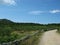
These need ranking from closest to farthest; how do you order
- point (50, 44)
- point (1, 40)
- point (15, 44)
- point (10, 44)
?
point (10, 44), point (15, 44), point (1, 40), point (50, 44)

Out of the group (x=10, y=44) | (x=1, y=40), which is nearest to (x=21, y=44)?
(x=1, y=40)

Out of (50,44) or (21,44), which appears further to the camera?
(50,44)

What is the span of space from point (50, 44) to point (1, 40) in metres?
4.94

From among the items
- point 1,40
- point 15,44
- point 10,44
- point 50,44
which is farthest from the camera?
point 50,44

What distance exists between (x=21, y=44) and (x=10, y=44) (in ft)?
11.5

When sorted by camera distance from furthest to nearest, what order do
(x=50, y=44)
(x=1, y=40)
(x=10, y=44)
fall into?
(x=50, y=44) < (x=1, y=40) < (x=10, y=44)

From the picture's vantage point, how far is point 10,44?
49.1ft

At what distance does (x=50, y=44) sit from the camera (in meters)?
20.9

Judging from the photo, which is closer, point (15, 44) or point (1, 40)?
point (15, 44)

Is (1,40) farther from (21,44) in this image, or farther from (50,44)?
(50,44)

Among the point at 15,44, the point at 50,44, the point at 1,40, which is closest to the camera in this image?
the point at 15,44

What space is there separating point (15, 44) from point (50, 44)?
209 inches

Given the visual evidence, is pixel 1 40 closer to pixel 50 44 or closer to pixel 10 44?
pixel 10 44

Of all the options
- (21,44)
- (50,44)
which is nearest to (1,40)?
(21,44)
